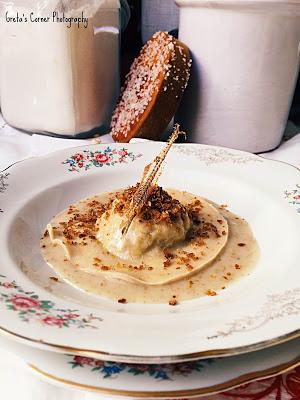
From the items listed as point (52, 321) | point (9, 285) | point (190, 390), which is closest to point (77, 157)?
point (9, 285)

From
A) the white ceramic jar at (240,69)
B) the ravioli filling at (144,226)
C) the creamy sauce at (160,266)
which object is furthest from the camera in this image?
the white ceramic jar at (240,69)

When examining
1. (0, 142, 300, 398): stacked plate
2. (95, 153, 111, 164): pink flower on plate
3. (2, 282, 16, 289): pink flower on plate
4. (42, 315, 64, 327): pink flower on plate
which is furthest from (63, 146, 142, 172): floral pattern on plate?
(42, 315, 64, 327): pink flower on plate

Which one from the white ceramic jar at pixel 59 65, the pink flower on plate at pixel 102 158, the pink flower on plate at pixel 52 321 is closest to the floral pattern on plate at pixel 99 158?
the pink flower on plate at pixel 102 158

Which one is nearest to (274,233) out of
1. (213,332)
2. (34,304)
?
(213,332)

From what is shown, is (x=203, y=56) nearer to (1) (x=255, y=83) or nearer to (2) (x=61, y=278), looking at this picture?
(1) (x=255, y=83)

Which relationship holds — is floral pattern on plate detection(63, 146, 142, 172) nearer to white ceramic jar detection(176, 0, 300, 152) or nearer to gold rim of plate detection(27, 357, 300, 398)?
white ceramic jar detection(176, 0, 300, 152)

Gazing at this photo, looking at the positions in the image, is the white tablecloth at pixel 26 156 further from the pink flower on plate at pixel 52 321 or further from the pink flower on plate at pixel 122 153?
the pink flower on plate at pixel 122 153

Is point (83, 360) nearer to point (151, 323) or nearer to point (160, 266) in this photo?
point (151, 323)

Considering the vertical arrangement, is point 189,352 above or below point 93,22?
below
